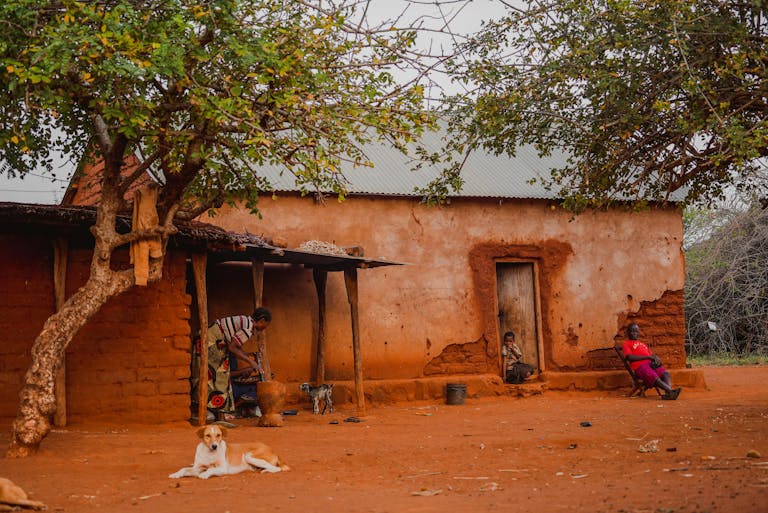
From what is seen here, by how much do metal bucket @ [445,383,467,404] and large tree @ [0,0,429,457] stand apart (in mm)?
5319

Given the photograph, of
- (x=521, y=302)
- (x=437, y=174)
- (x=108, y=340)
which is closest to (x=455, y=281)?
(x=521, y=302)

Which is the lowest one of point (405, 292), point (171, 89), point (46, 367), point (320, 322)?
point (46, 367)

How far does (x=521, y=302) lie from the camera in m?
15.0

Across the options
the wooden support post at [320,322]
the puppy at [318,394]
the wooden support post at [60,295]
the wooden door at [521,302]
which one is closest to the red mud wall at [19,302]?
the wooden support post at [60,295]

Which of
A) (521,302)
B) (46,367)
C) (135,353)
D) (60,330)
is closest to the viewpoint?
(46,367)

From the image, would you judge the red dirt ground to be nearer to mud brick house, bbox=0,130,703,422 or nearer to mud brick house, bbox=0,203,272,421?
mud brick house, bbox=0,203,272,421

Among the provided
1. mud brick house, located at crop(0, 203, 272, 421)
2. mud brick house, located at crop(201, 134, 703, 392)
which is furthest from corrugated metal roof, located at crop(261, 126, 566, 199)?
mud brick house, located at crop(0, 203, 272, 421)

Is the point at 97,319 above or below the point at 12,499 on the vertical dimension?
above

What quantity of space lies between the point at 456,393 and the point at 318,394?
2429 mm

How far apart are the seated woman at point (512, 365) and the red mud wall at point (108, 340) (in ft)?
19.5

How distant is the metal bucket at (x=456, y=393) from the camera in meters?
13.3

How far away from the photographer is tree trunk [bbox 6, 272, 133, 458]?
7590 mm

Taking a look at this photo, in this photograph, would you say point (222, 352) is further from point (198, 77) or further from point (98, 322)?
point (198, 77)

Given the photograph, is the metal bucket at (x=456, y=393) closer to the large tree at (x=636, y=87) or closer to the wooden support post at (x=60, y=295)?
the large tree at (x=636, y=87)
